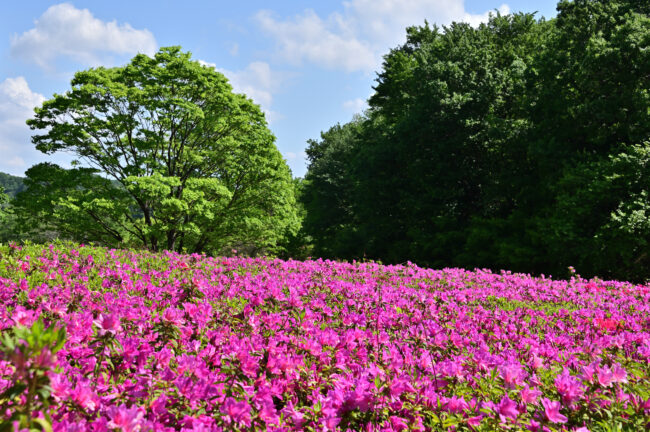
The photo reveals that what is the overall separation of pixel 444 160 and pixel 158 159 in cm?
1717

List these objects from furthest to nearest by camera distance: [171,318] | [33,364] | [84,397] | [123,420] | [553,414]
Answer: [171,318], [553,414], [84,397], [123,420], [33,364]

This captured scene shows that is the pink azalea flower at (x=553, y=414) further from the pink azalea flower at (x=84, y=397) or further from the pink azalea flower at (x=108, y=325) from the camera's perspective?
the pink azalea flower at (x=108, y=325)

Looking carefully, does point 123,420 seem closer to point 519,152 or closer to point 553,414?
point 553,414

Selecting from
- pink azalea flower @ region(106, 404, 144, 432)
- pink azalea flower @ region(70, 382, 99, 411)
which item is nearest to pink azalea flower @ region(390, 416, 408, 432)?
Result: pink azalea flower @ region(106, 404, 144, 432)

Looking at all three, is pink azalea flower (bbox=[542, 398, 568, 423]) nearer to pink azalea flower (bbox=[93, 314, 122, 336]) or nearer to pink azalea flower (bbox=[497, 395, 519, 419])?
pink azalea flower (bbox=[497, 395, 519, 419])

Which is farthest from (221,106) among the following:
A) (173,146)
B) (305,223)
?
(305,223)

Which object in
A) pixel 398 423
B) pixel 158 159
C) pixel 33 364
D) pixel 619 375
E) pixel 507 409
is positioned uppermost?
pixel 158 159

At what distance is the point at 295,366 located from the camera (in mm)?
2258

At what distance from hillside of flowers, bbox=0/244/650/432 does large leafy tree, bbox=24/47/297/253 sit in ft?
55.2

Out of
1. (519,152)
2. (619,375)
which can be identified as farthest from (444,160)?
(619,375)

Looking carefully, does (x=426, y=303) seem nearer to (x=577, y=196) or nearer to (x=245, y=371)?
(x=245, y=371)

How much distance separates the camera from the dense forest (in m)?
18.0

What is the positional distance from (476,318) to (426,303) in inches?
24.1

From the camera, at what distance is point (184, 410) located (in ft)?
5.98
